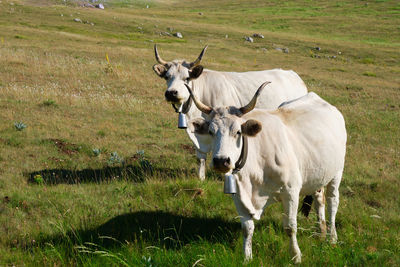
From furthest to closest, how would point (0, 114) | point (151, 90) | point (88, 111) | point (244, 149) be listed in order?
point (151, 90) < point (88, 111) < point (0, 114) < point (244, 149)

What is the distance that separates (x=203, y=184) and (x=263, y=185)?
241 centimetres

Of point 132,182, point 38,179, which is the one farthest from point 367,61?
point 38,179

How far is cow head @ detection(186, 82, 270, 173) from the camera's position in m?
4.55

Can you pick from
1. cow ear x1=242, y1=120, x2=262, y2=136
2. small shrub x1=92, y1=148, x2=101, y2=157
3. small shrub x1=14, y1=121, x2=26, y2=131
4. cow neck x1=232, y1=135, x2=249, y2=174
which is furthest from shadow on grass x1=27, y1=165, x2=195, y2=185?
cow ear x1=242, y1=120, x2=262, y2=136

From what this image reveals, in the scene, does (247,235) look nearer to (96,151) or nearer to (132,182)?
(132,182)

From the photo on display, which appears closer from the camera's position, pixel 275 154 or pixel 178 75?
pixel 275 154

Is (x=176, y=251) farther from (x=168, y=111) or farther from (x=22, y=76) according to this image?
(x=22, y=76)

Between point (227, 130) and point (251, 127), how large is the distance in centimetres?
31

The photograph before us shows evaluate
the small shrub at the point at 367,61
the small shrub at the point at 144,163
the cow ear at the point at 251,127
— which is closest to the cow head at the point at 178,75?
the small shrub at the point at 144,163

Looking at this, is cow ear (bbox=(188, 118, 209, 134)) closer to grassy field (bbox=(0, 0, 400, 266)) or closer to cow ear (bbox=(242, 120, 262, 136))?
cow ear (bbox=(242, 120, 262, 136))

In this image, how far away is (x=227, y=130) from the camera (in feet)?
15.7

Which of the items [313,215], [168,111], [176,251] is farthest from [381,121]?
[176,251]

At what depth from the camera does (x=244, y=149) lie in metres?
5.00

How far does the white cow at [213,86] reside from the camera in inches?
→ 349
